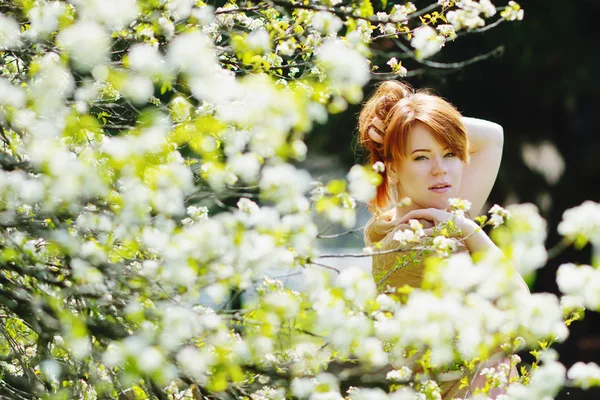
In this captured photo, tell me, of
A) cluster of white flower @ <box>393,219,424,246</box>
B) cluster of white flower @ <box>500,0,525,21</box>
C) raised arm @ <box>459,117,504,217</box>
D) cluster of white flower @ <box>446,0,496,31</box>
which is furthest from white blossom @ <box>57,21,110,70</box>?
raised arm @ <box>459,117,504,217</box>

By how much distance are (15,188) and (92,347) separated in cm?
47

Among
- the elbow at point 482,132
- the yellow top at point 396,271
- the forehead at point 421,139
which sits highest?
the forehead at point 421,139

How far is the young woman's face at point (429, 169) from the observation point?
2.68m

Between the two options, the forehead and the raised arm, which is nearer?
the forehead

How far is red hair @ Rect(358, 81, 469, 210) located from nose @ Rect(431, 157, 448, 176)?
0.05 metres

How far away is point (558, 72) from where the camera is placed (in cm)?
701

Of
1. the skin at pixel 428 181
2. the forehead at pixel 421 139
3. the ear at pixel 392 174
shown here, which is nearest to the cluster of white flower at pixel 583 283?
the skin at pixel 428 181

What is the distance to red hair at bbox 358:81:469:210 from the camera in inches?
106

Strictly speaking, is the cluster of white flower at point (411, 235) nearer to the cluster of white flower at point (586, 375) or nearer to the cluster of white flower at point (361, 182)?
the cluster of white flower at point (361, 182)

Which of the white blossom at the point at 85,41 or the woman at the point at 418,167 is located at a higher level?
the white blossom at the point at 85,41

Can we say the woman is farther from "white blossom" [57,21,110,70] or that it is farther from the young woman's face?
"white blossom" [57,21,110,70]

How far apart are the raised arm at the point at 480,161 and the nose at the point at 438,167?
0.46 m

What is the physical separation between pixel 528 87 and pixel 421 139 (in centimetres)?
456

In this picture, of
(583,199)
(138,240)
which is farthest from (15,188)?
(583,199)
